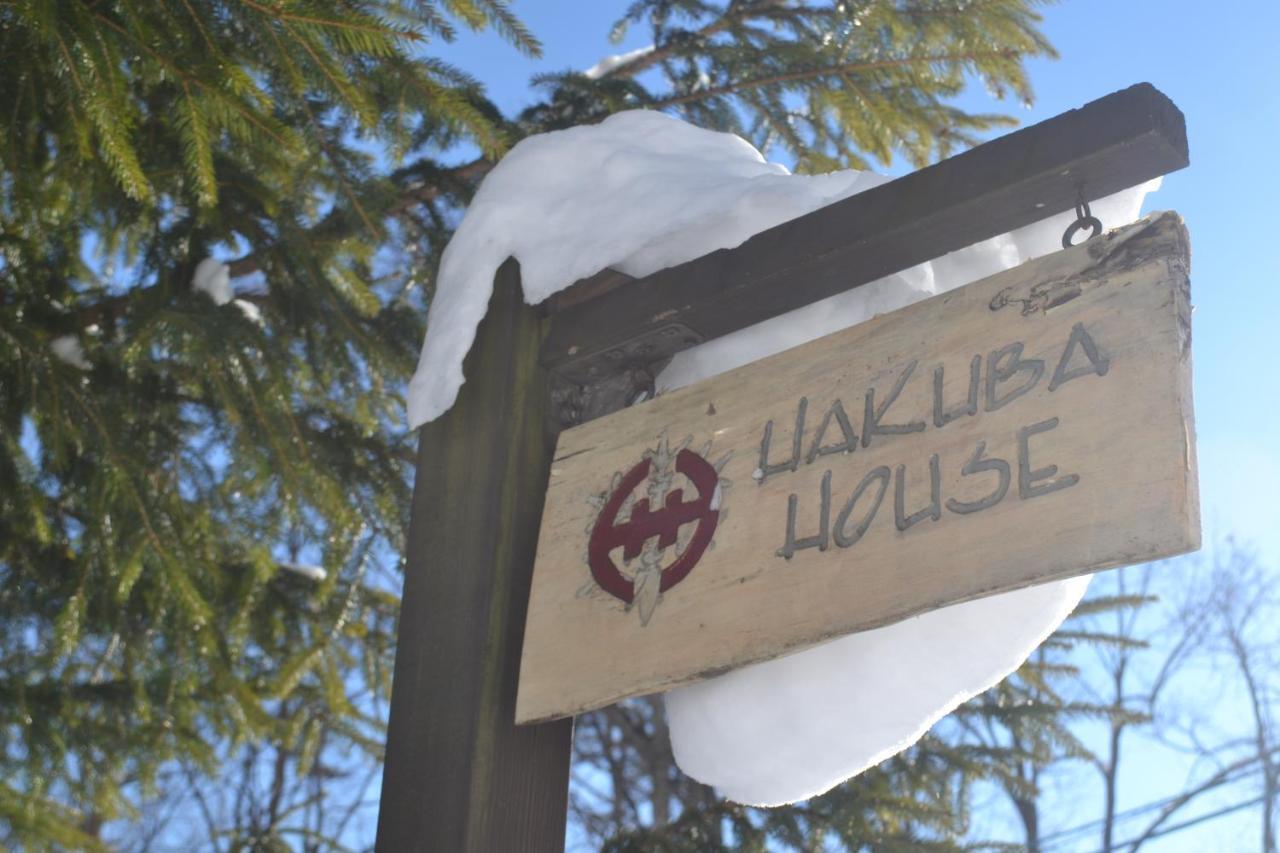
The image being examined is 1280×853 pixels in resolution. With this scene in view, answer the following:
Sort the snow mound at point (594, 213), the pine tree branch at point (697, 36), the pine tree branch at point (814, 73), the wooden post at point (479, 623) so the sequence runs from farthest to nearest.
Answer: the pine tree branch at point (697, 36) → the pine tree branch at point (814, 73) → the snow mound at point (594, 213) → the wooden post at point (479, 623)

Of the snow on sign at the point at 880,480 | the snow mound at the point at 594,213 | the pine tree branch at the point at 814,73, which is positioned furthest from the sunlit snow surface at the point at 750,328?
the pine tree branch at the point at 814,73

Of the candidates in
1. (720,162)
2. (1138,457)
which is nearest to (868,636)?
(1138,457)

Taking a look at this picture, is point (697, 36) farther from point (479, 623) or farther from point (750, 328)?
point (479, 623)

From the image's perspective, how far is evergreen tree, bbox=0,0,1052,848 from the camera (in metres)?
2.65

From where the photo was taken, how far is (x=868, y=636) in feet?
5.48

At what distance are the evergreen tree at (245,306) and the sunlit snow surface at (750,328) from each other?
0.52 m

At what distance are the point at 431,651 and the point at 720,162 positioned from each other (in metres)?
0.90

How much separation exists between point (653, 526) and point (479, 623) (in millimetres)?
326

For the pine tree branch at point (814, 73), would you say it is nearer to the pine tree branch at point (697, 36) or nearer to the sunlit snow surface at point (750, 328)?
the pine tree branch at point (697, 36)

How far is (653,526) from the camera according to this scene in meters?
1.66

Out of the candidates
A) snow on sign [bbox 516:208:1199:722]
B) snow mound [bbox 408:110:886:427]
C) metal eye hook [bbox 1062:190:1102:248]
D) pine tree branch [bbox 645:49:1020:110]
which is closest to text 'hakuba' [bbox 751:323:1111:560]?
snow on sign [bbox 516:208:1199:722]

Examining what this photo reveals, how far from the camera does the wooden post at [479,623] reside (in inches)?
68.9

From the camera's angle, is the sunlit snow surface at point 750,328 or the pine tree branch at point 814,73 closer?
the sunlit snow surface at point 750,328

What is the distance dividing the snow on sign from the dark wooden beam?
17 cm
